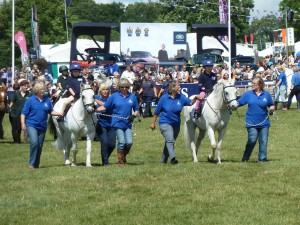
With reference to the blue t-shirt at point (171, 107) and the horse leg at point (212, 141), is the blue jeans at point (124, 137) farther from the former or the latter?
the horse leg at point (212, 141)

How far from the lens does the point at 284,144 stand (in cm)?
2480

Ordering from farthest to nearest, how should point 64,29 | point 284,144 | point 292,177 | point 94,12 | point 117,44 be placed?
1. point 94,12
2. point 64,29
3. point 117,44
4. point 284,144
5. point 292,177

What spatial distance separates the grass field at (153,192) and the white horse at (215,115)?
553mm

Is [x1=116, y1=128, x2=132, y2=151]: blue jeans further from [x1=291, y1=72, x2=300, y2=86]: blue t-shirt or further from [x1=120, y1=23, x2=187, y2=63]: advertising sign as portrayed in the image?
[x1=120, y1=23, x2=187, y2=63]: advertising sign

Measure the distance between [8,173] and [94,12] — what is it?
482ft

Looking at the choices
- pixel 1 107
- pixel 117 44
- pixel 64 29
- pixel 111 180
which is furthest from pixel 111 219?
pixel 64 29

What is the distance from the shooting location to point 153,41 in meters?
54.0

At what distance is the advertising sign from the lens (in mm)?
53062

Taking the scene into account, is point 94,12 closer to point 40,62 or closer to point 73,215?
point 40,62

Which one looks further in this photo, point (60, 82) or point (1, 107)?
point (1, 107)

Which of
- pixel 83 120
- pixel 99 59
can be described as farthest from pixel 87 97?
pixel 99 59

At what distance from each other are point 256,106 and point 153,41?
1382 inches

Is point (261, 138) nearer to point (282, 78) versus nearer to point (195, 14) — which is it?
point (282, 78)

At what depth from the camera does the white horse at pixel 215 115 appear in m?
19.1
